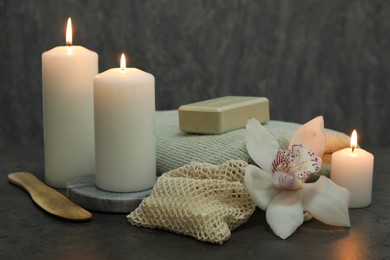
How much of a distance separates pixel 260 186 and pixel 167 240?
13 cm

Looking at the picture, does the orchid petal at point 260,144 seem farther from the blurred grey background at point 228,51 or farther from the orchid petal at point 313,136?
the blurred grey background at point 228,51

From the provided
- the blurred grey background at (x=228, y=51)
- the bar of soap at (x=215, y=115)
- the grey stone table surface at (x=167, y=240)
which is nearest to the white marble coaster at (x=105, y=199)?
the grey stone table surface at (x=167, y=240)

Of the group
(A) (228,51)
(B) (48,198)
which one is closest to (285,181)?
(B) (48,198)

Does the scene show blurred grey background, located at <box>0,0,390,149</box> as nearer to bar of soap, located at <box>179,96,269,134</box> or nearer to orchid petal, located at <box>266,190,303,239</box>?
bar of soap, located at <box>179,96,269,134</box>

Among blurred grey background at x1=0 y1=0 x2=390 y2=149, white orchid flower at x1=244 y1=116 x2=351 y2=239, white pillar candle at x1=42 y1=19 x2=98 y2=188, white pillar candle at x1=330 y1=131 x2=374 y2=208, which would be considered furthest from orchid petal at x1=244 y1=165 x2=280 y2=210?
blurred grey background at x1=0 y1=0 x2=390 y2=149

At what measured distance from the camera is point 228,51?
Answer: 171 centimetres

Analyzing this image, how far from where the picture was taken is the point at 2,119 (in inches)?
67.7

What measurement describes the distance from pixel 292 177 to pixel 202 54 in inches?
32.3

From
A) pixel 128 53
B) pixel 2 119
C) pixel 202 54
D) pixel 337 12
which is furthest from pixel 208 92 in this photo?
pixel 2 119

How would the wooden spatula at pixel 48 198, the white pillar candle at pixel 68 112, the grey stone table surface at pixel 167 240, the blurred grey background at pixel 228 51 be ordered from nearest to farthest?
the grey stone table surface at pixel 167 240
the wooden spatula at pixel 48 198
the white pillar candle at pixel 68 112
the blurred grey background at pixel 228 51

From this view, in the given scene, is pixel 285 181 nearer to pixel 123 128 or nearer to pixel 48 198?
pixel 123 128

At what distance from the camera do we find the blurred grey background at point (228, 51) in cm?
168

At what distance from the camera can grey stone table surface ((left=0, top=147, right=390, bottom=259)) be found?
85 cm

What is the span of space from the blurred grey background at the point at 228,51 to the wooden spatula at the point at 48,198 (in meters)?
0.56
